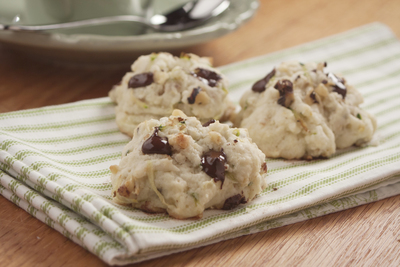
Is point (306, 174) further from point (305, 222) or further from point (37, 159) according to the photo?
point (37, 159)

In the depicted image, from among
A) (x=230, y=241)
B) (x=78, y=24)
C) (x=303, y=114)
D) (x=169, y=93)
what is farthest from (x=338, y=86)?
(x=78, y=24)

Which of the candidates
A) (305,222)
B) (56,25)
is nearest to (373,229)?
(305,222)

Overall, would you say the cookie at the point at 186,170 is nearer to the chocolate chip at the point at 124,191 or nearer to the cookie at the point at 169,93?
the chocolate chip at the point at 124,191

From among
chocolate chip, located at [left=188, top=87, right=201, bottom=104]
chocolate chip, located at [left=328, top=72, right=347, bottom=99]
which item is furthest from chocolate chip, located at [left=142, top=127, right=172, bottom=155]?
chocolate chip, located at [left=328, top=72, right=347, bottom=99]

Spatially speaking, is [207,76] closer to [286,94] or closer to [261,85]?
[261,85]

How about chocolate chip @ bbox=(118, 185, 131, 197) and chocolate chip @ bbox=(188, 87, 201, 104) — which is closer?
chocolate chip @ bbox=(118, 185, 131, 197)

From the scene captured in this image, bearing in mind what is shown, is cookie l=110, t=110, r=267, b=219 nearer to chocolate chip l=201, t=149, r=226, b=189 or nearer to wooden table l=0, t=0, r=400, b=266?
chocolate chip l=201, t=149, r=226, b=189
